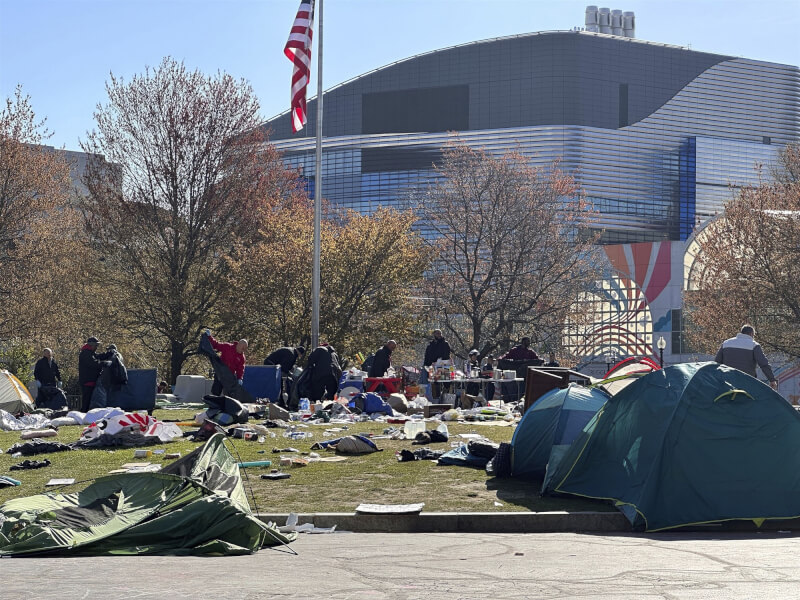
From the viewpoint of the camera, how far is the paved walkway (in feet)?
22.4

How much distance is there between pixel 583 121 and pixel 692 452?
443ft

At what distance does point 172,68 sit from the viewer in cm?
4175

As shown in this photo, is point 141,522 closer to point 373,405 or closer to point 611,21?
point 373,405

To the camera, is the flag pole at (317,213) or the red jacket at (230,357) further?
the flag pole at (317,213)

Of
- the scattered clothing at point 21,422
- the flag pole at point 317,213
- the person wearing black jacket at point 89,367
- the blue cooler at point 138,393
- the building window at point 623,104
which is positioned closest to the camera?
the scattered clothing at point 21,422

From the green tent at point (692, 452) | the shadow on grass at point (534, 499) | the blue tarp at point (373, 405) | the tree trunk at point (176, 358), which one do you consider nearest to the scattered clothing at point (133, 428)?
the blue tarp at point (373, 405)

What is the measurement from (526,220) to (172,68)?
54.9ft

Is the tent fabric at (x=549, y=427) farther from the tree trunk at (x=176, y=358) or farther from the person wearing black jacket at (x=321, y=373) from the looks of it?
the tree trunk at (x=176, y=358)

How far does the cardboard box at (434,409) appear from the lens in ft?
75.3

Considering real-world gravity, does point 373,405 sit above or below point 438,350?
below

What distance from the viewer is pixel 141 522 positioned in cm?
897

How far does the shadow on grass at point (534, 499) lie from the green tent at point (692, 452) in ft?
0.38

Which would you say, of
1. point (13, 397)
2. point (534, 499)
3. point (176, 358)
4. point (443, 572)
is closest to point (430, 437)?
point (534, 499)

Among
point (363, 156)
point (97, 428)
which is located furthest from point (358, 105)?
point (97, 428)
